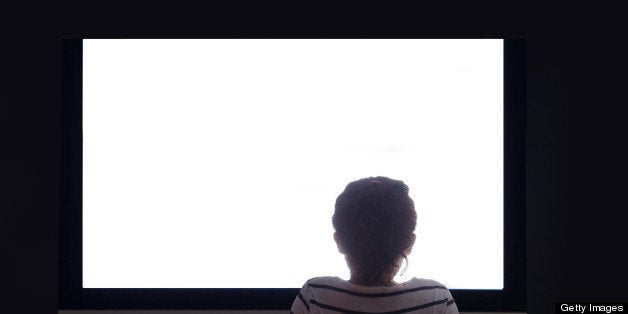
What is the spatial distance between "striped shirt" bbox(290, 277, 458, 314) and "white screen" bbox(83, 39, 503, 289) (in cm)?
53

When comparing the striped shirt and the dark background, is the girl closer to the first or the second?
the striped shirt

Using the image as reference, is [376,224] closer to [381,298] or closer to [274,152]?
[381,298]

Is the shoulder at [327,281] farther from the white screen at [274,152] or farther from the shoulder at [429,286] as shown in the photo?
the white screen at [274,152]

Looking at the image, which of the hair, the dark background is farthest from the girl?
the dark background

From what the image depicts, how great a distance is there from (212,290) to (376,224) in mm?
767

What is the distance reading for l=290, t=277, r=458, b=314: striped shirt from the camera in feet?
4.15

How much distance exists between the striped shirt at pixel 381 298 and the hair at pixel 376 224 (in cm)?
5

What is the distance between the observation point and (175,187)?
184cm

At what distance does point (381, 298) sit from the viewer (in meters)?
1.27
